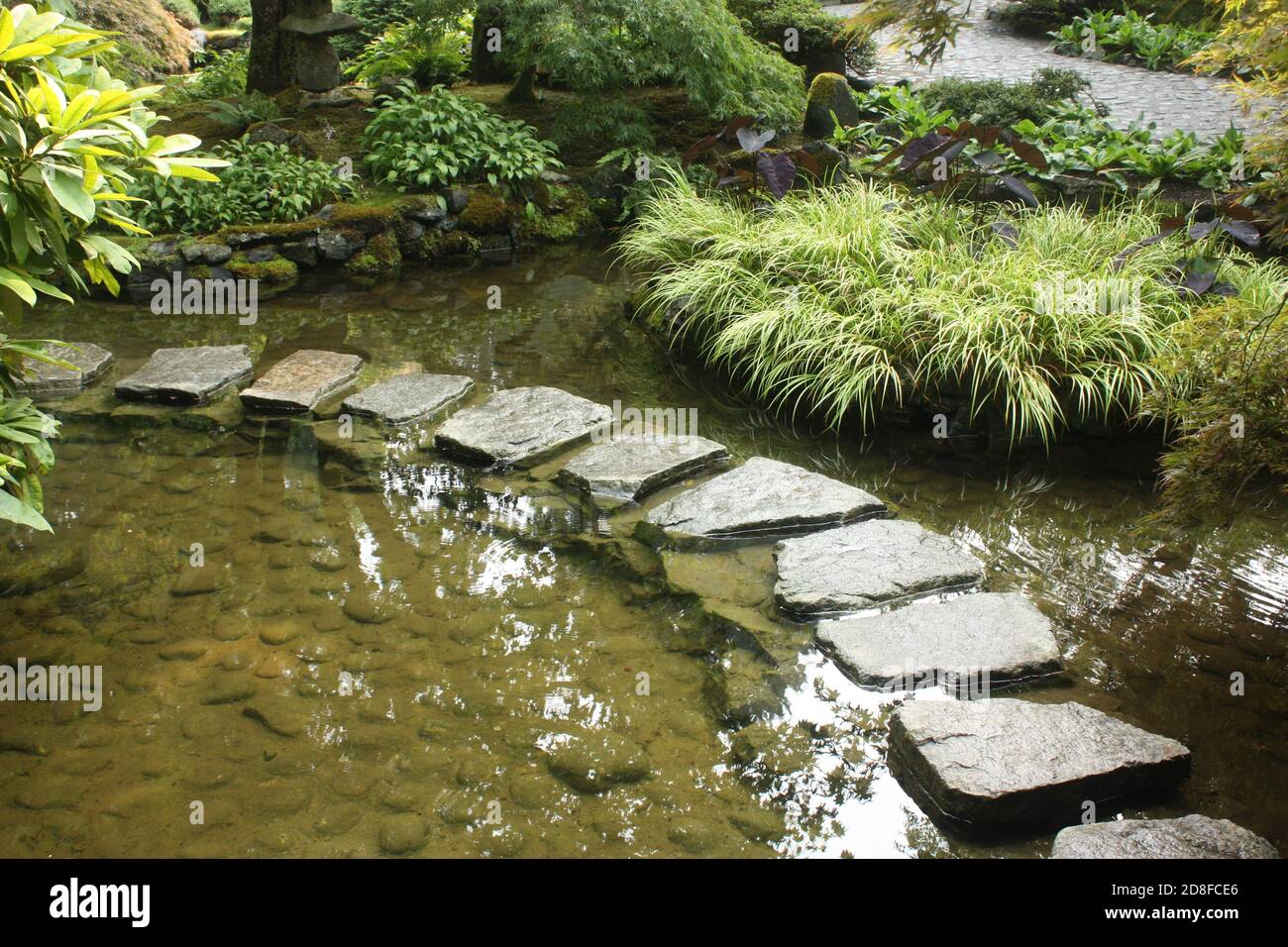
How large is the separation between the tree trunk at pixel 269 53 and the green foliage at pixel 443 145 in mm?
1131

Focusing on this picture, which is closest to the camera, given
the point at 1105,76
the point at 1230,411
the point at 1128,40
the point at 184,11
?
the point at 1230,411

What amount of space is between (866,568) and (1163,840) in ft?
4.59

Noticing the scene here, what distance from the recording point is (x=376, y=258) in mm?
7477

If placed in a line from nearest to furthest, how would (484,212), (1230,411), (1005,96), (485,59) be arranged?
(1230,411) < (484,212) < (1005,96) < (485,59)

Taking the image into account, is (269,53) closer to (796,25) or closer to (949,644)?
(796,25)

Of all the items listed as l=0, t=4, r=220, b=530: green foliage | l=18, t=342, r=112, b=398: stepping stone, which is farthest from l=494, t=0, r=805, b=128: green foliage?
l=0, t=4, r=220, b=530: green foliage

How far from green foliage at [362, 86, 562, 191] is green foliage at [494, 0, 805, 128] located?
72 cm

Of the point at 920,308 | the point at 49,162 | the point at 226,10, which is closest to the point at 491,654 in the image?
the point at 49,162

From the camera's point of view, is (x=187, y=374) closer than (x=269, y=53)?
Yes

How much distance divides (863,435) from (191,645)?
338 centimetres

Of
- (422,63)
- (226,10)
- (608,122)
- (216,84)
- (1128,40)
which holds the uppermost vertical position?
(226,10)

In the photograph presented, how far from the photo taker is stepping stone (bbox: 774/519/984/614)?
330 centimetres

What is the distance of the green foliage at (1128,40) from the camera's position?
1075cm
